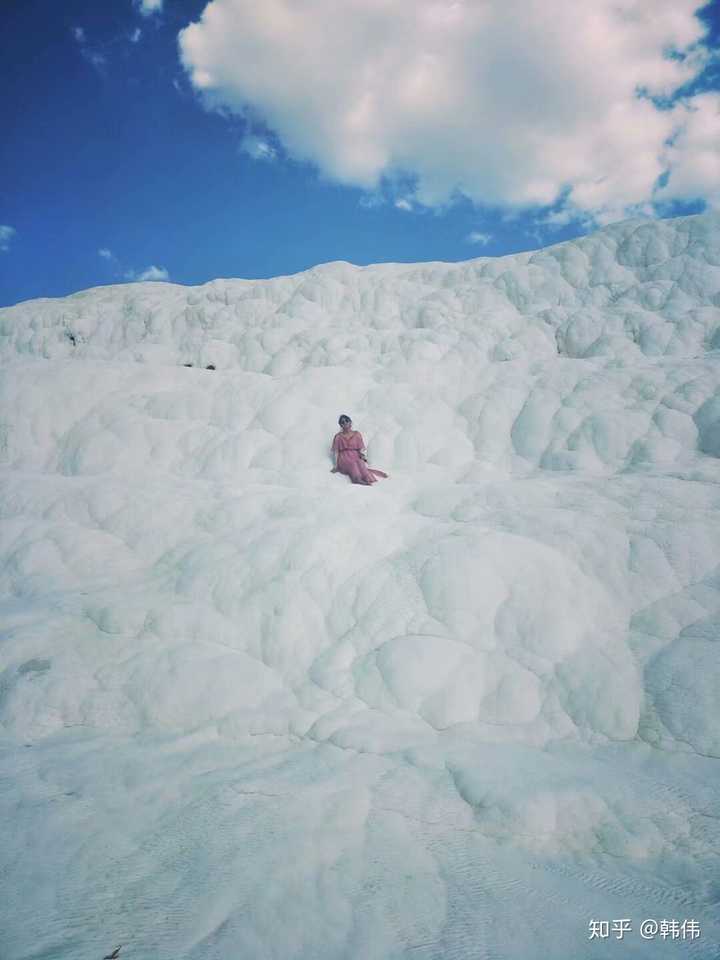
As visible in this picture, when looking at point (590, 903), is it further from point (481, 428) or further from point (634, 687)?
point (481, 428)

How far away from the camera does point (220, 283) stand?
12.4m

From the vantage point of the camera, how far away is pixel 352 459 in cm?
631

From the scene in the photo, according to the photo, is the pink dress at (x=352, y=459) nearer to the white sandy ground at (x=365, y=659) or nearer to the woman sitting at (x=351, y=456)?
the woman sitting at (x=351, y=456)

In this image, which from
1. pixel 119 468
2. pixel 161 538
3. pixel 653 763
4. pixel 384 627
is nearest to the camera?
pixel 653 763

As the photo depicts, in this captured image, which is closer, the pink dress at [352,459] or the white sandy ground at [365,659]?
the white sandy ground at [365,659]

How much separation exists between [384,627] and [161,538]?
2608mm

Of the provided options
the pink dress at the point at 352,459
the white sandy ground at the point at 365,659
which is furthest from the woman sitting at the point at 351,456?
the white sandy ground at the point at 365,659

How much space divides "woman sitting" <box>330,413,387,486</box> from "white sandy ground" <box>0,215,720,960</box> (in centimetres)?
30

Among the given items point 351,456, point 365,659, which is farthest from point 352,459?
point 365,659

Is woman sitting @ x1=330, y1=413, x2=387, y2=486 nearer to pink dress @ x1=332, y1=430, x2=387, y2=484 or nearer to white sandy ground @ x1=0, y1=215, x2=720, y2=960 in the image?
pink dress @ x1=332, y1=430, x2=387, y2=484

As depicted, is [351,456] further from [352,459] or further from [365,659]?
[365,659]

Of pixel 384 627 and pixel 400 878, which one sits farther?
A: pixel 384 627

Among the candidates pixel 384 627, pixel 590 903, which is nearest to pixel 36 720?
pixel 384 627

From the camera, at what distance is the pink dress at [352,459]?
614 centimetres
